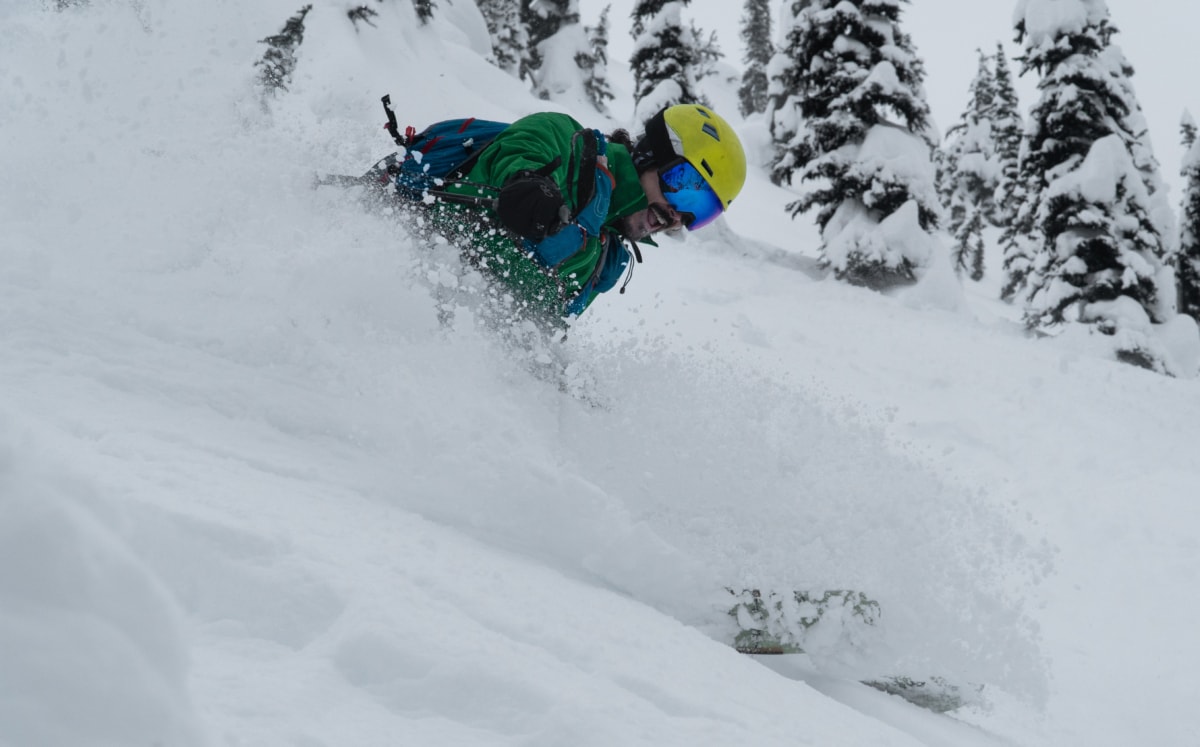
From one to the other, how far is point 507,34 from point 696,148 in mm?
30117

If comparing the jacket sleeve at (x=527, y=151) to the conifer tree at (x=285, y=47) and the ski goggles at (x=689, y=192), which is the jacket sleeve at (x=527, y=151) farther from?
the conifer tree at (x=285, y=47)

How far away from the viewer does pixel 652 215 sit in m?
4.75

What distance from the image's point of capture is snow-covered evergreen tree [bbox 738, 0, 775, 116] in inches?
1939

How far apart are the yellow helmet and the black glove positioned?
46.9 inches

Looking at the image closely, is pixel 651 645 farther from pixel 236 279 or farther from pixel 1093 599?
pixel 1093 599

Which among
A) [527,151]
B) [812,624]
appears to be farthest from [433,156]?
[812,624]

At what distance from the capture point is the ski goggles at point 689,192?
4.64 metres

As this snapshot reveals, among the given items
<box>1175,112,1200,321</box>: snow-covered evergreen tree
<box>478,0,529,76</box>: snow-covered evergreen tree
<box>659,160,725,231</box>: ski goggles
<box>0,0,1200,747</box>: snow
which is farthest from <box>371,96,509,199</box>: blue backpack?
<box>478,0,529,76</box>: snow-covered evergreen tree

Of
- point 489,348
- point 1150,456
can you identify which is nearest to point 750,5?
point 1150,456

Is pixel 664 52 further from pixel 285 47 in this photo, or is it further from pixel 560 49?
pixel 560 49

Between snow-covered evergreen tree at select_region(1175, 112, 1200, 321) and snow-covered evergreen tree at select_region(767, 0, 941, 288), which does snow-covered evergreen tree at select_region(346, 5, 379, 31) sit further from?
snow-covered evergreen tree at select_region(1175, 112, 1200, 321)

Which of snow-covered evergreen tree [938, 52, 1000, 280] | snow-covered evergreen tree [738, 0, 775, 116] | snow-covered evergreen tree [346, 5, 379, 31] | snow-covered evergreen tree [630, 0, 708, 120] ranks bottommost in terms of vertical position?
snow-covered evergreen tree [346, 5, 379, 31]

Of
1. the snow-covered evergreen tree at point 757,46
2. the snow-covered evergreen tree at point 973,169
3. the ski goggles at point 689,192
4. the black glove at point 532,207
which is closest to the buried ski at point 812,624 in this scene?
the black glove at point 532,207

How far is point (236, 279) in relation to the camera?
3.86m
